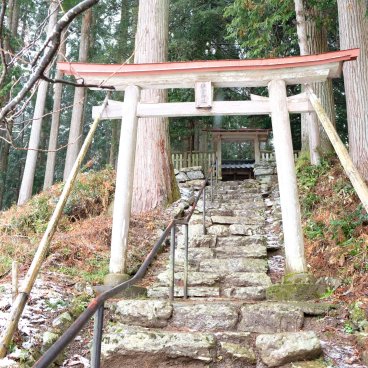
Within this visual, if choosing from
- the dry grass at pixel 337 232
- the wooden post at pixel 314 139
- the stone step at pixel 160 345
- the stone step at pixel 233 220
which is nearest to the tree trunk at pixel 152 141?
the stone step at pixel 233 220

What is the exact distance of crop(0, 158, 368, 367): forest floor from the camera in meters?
3.85

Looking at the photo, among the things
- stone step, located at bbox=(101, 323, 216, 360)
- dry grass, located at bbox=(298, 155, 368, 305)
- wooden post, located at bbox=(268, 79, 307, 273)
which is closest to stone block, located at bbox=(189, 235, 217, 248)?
dry grass, located at bbox=(298, 155, 368, 305)

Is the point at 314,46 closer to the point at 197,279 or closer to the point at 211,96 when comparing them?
the point at 211,96

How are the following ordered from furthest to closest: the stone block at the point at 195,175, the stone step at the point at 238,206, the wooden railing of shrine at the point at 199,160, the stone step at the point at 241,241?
Result: the wooden railing of shrine at the point at 199,160 < the stone block at the point at 195,175 < the stone step at the point at 238,206 < the stone step at the point at 241,241

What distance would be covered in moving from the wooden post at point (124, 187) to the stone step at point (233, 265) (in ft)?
4.03

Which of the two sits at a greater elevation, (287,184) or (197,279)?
(287,184)

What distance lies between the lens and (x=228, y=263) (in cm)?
568

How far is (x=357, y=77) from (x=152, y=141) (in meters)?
4.26

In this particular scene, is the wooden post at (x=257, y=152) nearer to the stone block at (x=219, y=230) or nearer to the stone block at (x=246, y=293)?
the stone block at (x=219, y=230)

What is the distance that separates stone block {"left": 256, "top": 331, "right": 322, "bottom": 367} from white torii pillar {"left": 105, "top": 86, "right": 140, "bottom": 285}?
2156 millimetres

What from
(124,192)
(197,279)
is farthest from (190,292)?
(124,192)

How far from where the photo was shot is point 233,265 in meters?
5.64

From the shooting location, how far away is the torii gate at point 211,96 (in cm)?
516

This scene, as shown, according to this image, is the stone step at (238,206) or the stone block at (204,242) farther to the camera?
the stone step at (238,206)
